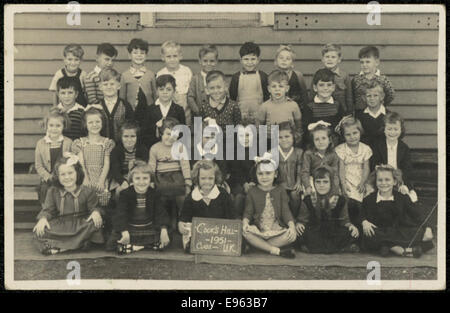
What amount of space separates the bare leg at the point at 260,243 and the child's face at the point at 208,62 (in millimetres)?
1236

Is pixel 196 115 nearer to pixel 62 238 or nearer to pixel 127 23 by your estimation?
pixel 127 23

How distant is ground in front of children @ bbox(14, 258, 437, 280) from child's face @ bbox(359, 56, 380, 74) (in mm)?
1453

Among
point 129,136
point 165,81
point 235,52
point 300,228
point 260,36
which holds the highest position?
point 260,36

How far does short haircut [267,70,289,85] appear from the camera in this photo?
4.57 metres

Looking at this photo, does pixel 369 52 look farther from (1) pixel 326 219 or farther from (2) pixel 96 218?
(2) pixel 96 218

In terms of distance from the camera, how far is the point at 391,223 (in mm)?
4555

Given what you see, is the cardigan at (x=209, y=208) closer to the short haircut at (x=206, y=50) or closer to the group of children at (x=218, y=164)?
the group of children at (x=218, y=164)

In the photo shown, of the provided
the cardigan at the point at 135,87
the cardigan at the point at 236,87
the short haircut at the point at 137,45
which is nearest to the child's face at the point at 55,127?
the cardigan at the point at 135,87

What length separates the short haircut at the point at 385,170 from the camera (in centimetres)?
458

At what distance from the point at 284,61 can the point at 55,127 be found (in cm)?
175

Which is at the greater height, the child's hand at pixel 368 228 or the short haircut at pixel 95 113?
the short haircut at pixel 95 113

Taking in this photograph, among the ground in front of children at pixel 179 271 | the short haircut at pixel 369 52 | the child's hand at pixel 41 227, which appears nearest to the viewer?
the ground in front of children at pixel 179 271

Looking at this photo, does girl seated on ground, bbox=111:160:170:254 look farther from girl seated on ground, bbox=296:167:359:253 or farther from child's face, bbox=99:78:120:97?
girl seated on ground, bbox=296:167:359:253

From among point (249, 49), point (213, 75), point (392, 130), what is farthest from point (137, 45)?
point (392, 130)
